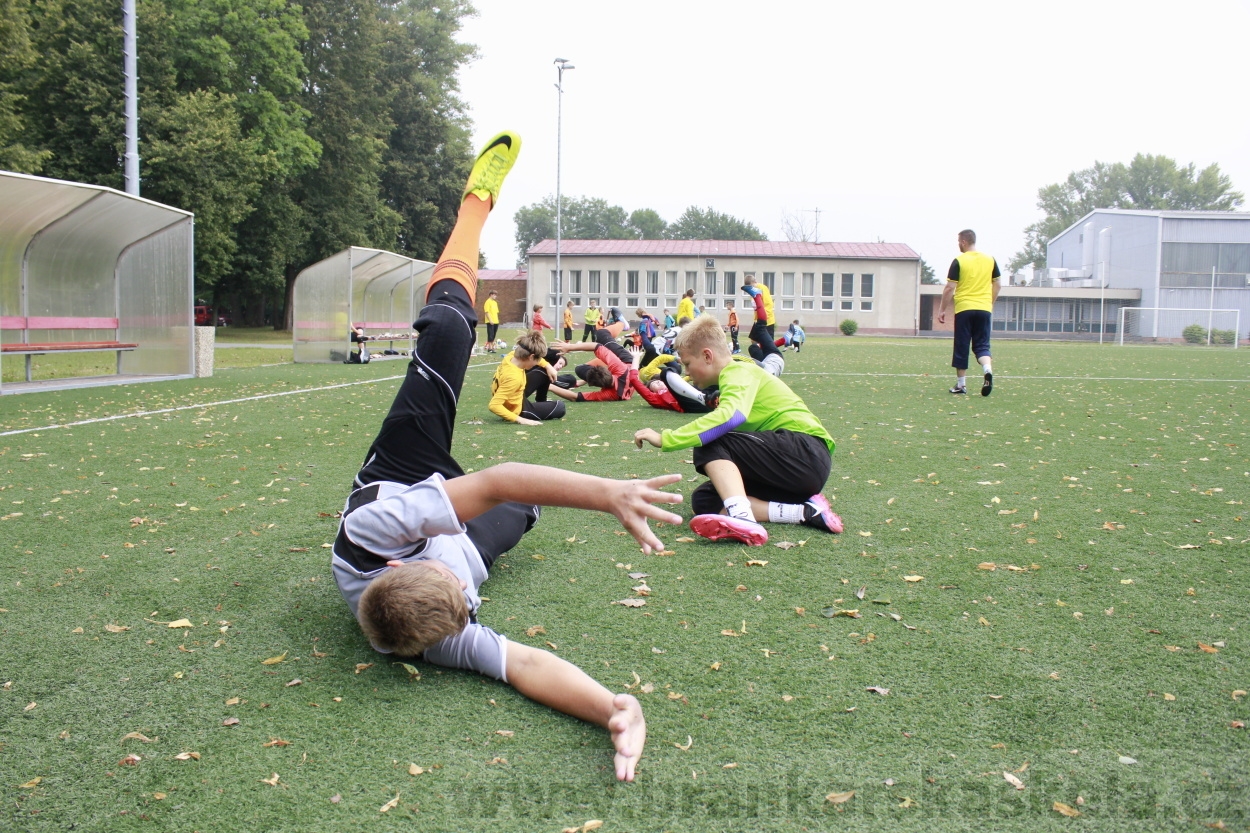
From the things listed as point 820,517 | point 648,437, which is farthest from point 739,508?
point 648,437

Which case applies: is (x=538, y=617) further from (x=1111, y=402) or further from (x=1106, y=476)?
(x=1111, y=402)

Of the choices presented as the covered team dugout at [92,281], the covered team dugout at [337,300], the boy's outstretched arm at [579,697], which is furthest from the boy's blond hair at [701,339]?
the covered team dugout at [337,300]

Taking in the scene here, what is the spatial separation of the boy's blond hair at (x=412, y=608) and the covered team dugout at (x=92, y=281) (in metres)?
12.3

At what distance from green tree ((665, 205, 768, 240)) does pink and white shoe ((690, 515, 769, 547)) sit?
105 metres

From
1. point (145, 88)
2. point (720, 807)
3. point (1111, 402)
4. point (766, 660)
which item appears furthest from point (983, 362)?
point (145, 88)

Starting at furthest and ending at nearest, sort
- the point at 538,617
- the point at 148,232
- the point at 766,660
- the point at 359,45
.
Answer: the point at 359,45, the point at 148,232, the point at 538,617, the point at 766,660

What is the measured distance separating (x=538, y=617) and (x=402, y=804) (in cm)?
137

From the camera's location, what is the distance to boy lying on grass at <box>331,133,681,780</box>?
2.70 metres

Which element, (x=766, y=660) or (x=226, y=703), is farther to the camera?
(x=766, y=660)

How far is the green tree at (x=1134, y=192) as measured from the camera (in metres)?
98.8

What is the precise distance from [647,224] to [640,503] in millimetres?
120467

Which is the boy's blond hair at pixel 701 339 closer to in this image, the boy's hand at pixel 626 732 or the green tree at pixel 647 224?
the boy's hand at pixel 626 732

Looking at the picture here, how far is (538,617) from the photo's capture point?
3.76 meters

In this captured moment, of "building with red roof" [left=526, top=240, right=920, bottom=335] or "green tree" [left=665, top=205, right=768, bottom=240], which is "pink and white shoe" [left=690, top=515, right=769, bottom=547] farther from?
"green tree" [left=665, top=205, right=768, bottom=240]
